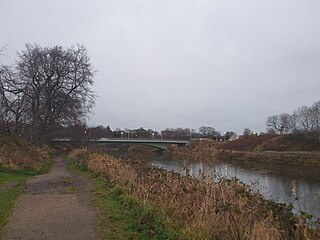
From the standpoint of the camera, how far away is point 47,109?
3778 cm

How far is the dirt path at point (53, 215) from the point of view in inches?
270

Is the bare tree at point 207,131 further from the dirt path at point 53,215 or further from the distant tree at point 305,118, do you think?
the dirt path at point 53,215

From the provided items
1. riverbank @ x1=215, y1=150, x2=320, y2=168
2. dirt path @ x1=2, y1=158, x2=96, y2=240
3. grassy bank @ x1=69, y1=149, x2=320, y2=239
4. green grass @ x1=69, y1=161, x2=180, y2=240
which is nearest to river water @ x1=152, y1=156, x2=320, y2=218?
grassy bank @ x1=69, y1=149, x2=320, y2=239

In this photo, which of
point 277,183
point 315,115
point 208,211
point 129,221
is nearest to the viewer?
point 208,211

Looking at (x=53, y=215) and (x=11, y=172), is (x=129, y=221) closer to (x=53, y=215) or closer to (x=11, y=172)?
(x=53, y=215)

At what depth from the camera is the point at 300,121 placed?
276 ft

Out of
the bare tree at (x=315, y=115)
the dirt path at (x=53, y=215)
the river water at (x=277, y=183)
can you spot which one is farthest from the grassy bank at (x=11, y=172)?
the bare tree at (x=315, y=115)

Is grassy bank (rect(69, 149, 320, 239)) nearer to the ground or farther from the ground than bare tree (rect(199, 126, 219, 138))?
nearer to the ground

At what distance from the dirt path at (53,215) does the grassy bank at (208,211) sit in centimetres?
92

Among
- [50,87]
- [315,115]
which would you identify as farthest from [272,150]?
[50,87]

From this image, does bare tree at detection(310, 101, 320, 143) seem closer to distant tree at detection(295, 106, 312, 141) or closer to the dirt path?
distant tree at detection(295, 106, 312, 141)

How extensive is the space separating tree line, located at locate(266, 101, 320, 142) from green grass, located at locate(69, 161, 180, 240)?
2459 inches

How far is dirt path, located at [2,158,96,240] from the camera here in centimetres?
685

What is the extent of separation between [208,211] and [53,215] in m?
3.93
